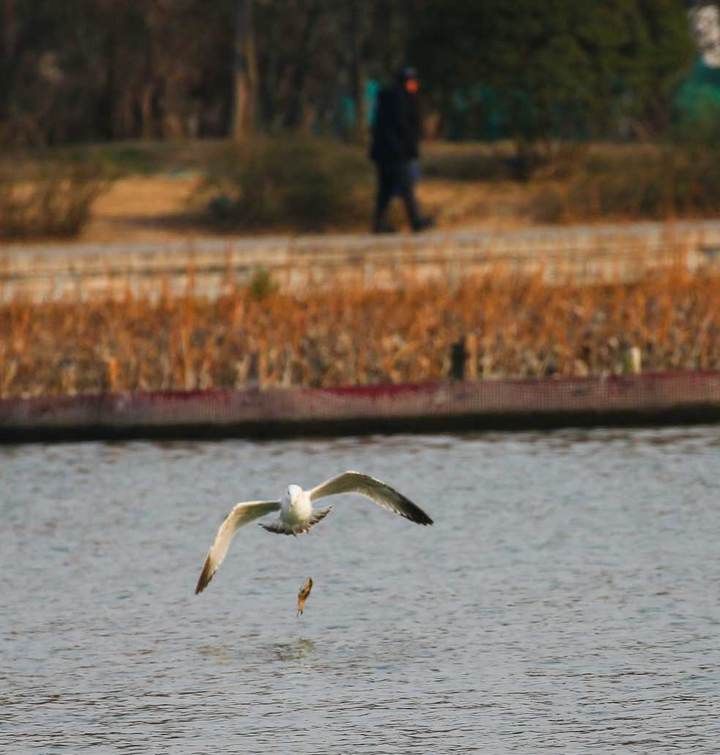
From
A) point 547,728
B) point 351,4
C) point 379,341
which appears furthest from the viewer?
point 351,4

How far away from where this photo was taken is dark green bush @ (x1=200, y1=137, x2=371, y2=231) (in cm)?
2995

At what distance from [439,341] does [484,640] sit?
8.50m

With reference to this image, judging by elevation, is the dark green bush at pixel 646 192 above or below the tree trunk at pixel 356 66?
below

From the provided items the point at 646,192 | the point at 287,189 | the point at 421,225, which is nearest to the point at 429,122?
the point at 646,192

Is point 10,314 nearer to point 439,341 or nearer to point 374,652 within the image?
point 439,341

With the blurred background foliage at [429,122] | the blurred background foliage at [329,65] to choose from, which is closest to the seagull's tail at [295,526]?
the blurred background foliage at [429,122]

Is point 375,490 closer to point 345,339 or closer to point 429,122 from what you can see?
point 345,339

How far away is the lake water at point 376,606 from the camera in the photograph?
7988 millimetres

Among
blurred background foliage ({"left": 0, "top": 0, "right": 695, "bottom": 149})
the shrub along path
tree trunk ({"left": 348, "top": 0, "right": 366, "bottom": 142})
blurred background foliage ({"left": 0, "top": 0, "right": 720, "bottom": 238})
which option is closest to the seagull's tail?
the shrub along path

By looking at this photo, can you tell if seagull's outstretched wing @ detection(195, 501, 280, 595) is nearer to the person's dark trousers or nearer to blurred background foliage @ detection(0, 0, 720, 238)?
the person's dark trousers

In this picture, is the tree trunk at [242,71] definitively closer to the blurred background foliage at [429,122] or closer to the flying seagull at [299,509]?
the blurred background foliage at [429,122]

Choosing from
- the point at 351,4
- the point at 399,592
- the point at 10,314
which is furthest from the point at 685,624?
the point at 351,4

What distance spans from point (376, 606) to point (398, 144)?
1638 centimetres

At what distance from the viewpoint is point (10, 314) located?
18.6 meters
